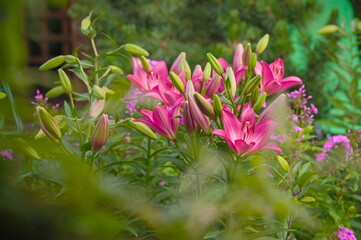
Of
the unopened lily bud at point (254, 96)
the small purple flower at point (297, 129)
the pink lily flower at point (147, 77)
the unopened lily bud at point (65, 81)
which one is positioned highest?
the unopened lily bud at point (65, 81)

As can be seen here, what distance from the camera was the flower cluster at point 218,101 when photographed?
914 mm

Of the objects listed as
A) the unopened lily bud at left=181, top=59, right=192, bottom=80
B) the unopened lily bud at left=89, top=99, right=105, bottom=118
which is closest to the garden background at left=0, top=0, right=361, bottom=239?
the unopened lily bud at left=89, top=99, right=105, bottom=118

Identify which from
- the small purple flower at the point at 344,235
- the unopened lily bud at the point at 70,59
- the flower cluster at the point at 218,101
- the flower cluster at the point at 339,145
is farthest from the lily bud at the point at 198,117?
the flower cluster at the point at 339,145

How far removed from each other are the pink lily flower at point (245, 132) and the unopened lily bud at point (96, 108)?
301 millimetres

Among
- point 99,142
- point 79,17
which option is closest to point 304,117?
point 99,142

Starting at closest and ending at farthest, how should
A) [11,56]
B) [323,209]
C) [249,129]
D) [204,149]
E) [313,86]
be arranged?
[11,56] < [249,129] < [204,149] < [323,209] < [313,86]

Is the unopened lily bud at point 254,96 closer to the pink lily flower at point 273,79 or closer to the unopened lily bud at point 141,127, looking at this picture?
the pink lily flower at point 273,79

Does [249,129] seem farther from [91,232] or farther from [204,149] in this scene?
[91,232]

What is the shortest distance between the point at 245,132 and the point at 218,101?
0.24 feet

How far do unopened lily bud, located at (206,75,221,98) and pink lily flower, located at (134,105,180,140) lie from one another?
0.09m

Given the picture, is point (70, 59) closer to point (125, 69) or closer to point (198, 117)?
point (198, 117)

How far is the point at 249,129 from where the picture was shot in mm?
922

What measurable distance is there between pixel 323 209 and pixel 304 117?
268mm

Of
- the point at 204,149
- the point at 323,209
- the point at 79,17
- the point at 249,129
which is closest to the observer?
the point at 249,129
